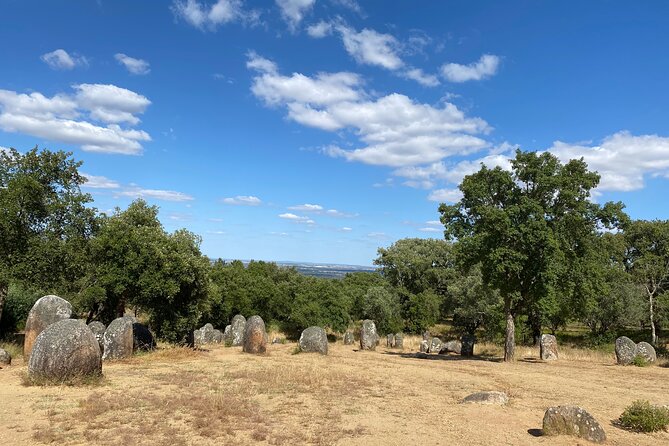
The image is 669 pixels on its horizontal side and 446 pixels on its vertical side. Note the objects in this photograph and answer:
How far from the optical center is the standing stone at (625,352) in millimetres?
21031

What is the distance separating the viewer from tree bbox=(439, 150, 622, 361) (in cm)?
2052

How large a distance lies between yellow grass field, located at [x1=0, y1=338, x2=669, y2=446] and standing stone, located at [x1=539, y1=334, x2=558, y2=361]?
5.32m

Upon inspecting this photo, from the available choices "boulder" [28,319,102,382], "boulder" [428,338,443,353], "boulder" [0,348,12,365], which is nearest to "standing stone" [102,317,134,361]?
"boulder" [0,348,12,365]

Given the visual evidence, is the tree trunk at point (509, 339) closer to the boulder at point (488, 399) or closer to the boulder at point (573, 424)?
the boulder at point (488, 399)

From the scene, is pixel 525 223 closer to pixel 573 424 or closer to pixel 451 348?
pixel 451 348

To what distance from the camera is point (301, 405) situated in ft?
35.8

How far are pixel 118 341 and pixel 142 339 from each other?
2.67 meters

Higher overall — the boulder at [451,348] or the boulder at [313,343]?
the boulder at [313,343]

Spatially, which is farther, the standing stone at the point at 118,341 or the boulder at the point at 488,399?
the standing stone at the point at 118,341

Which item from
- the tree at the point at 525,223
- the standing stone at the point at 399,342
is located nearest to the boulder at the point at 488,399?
the tree at the point at 525,223

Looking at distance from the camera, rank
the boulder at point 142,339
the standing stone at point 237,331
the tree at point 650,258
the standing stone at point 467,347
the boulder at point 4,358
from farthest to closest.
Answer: the tree at point 650,258
the standing stone at point 237,331
the standing stone at point 467,347
the boulder at point 142,339
the boulder at point 4,358

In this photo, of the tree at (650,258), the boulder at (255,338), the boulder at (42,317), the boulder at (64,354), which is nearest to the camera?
the boulder at (64,354)

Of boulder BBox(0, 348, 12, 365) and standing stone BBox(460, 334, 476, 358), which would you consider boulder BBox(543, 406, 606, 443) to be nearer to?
boulder BBox(0, 348, 12, 365)

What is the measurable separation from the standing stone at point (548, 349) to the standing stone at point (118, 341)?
20.5 m
